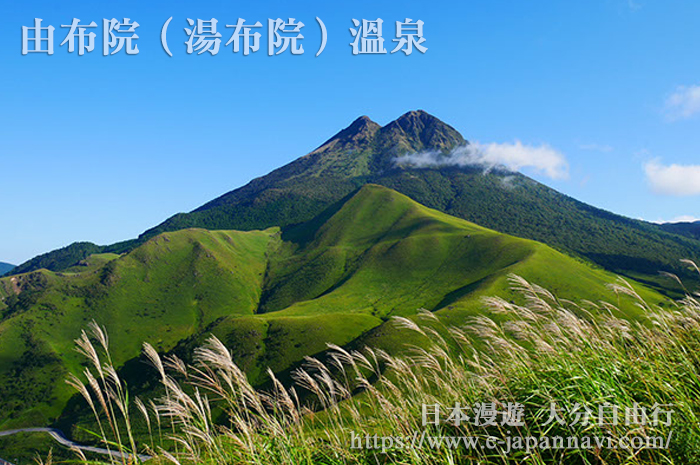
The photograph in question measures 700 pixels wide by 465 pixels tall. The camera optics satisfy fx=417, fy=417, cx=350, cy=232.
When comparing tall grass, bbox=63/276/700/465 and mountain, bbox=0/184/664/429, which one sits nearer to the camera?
tall grass, bbox=63/276/700/465

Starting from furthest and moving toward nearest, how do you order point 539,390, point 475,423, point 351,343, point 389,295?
point 389,295, point 351,343, point 475,423, point 539,390

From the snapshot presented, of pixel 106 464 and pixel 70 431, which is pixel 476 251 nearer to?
pixel 70 431

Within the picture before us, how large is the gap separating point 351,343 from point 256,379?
31.2 meters

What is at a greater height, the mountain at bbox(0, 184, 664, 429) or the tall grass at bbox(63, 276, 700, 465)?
the tall grass at bbox(63, 276, 700, 465)

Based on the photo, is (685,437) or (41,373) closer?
(685,437)

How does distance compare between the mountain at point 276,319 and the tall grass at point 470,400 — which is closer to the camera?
the tall grass at point 470,400

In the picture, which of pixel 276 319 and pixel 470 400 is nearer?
pixel 470 400

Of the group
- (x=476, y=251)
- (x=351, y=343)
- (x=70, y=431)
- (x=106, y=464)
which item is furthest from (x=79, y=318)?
(x=106, y=464)

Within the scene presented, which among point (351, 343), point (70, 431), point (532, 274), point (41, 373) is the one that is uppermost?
point (532, 274)

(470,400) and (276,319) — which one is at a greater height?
(470,400)

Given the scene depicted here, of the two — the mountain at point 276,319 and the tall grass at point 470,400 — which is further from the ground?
the tall grass at point 470,400

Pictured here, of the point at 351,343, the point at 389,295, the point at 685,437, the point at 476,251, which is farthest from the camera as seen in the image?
the point at 476,251

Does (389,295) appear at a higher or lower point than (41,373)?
higher

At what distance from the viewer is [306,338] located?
133 metres
